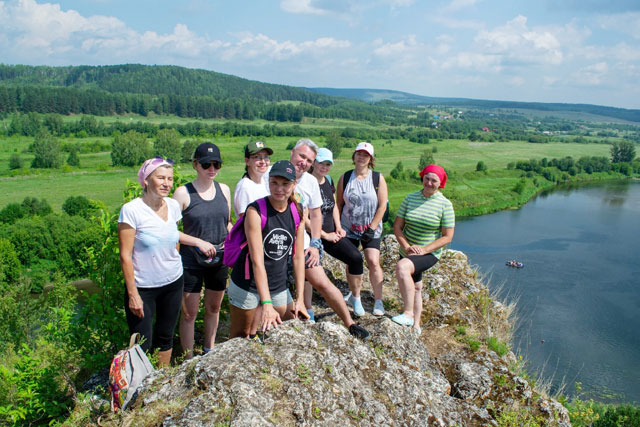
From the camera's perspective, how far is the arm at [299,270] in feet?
11.8

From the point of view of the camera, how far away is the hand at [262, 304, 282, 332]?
321 centimetres

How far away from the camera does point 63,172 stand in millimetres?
66938

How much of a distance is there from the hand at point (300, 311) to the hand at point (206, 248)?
0.90m

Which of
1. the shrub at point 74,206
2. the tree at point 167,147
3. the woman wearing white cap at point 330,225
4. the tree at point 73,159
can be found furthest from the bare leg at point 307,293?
the tree at point 73,159

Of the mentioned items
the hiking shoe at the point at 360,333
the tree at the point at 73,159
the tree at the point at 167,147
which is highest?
the hiking shoe at the point at 360,333

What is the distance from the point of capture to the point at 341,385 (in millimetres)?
2926

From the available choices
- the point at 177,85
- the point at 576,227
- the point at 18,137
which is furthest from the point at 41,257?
the point at 177,85

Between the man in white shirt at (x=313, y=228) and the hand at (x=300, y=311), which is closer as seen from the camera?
the hand at (x=300, y=311)

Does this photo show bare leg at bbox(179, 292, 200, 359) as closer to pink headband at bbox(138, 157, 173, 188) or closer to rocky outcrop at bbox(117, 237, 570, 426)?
rocky outcrop at bbox(117, 237, 570, 426)

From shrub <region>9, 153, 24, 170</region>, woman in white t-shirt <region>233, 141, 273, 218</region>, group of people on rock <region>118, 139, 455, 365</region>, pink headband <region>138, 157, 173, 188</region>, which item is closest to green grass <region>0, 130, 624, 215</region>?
shrub <region>9, 153, 24, 170</region>

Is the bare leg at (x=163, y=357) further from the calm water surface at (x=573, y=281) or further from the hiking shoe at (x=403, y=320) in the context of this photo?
the calm water surface at (x=573, y=281)

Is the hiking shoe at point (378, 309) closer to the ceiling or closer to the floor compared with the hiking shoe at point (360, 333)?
closer to the floor

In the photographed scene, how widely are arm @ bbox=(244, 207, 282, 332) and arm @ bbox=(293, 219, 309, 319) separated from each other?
1.09 feet

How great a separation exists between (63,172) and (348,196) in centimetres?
7433
